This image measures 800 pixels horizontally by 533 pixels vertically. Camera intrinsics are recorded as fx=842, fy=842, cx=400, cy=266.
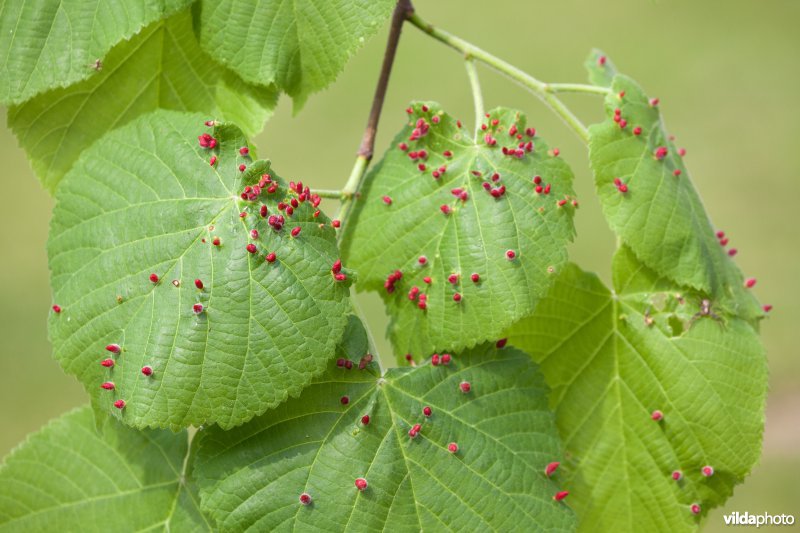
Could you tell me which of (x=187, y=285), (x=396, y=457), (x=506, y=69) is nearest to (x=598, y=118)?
(x=506, y=69)

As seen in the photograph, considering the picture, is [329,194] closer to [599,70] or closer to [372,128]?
[372,128]

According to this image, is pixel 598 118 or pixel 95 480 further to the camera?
pixel 598 118

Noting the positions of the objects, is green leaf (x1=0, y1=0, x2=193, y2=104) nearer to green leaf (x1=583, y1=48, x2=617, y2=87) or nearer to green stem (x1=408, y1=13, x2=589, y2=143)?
green stem (x1=408, y1=13, x2=589, y2=143)

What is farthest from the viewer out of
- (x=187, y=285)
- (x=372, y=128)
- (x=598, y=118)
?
(x=598, y=118)

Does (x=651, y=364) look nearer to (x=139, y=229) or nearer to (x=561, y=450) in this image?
(x=561, y=450)

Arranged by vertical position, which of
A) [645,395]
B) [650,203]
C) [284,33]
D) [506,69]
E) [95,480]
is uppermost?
[506,69]

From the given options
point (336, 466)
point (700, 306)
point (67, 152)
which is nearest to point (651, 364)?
point (700, 306)

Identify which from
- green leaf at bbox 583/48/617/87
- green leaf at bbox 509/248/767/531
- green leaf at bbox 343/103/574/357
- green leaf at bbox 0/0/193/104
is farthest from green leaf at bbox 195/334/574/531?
green leaf at bbox 583/48/617/87
